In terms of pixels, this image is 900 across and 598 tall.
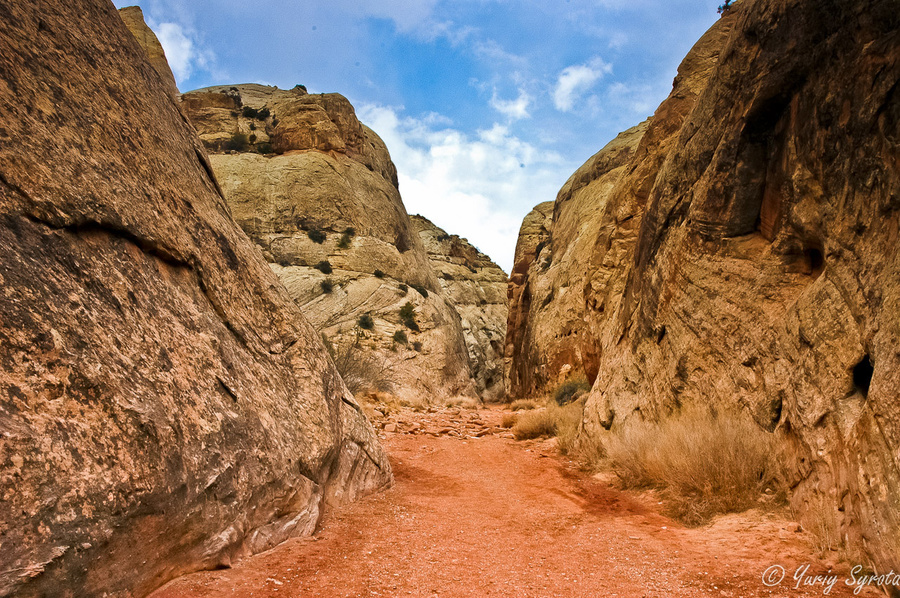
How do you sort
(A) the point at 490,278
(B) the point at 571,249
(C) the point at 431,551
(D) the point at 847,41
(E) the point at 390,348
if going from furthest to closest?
1. (A) the point at 490,278
2. (E) the point at 390,348
3. (B) the point at 571,249
4. (D) the point at 847,41
5. (C) the point at 431,551

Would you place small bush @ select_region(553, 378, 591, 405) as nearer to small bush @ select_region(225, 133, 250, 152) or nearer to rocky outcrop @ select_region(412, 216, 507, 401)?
rocky outcrop @ select_region(412, 216, 507, 401)

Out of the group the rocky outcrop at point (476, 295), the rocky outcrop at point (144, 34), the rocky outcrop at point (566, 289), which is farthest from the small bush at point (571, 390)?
the rocky outcrop at point (144, 34)

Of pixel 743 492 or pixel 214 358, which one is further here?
pixel 743 492

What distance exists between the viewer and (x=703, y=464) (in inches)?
229

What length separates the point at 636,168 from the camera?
1479 cm

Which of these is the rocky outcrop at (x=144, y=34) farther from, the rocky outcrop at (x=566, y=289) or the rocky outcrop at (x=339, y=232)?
the rocky outcrop at (x=566, y=289)

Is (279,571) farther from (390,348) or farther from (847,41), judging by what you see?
(390,348)

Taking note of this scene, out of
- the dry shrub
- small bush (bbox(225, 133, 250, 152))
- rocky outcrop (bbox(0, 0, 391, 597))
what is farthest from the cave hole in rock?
small bush (bbox(225, 133, 250, 152))

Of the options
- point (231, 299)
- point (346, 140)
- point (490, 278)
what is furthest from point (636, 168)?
point (490, 278)

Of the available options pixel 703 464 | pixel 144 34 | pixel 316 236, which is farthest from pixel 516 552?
pixel 144 34

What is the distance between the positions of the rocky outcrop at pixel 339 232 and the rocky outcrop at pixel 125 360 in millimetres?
14634

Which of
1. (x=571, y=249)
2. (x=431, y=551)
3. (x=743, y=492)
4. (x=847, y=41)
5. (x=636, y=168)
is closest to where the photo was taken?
(x=431, y=551)

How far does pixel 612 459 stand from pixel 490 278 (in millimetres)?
43276

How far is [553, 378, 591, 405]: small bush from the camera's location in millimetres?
14955
